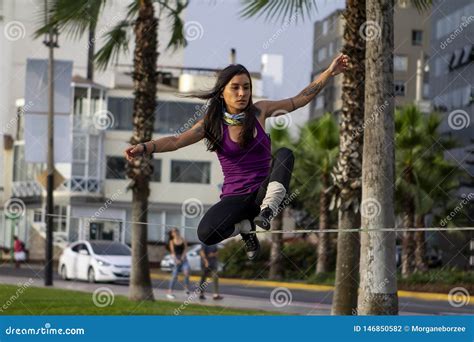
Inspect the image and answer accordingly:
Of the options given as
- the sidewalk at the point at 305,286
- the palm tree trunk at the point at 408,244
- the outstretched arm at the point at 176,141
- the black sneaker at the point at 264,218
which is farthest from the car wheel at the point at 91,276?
the outstretched arm at the point at 176,141

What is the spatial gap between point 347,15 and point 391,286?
3811mm

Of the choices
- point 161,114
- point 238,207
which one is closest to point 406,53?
point 161,114

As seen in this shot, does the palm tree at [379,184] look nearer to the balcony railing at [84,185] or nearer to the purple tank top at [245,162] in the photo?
the purple tank top at [245,162]

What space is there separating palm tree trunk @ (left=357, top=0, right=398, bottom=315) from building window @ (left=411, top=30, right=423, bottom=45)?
49704 mm

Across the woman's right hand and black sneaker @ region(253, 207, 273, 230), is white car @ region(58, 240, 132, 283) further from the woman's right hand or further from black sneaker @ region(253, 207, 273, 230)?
the woman's right hand

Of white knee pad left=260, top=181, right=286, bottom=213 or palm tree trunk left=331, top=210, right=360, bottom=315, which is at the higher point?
white knee pad left=260, top=181, right=286, bottom=213

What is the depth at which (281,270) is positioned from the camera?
112 feet

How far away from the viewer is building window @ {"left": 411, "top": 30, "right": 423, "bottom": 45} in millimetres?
62688

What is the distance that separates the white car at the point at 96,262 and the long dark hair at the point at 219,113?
19245 mm

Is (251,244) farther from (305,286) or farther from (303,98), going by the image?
(305,286)

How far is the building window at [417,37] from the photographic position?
206 ft

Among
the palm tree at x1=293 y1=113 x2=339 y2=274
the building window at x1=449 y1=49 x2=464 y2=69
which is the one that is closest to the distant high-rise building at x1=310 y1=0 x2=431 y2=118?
the building window at x1=449 y1=49 x2=464 y2=69

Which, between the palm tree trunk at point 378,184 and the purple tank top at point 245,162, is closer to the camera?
the purple tank top at point 245,162

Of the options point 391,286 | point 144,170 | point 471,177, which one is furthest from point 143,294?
point 471,177
